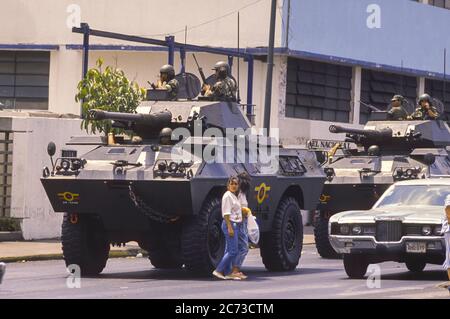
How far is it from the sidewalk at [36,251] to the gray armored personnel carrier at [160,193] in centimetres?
334

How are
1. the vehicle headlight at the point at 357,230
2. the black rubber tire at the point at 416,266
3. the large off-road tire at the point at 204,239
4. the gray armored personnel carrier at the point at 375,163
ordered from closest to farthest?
the vehicle headlight at the point at 357,230
the large off-road tire at the point at 204,239
the black rubber tire at the point at 416,266
the gray armored personnel carrier at the point at 375,163

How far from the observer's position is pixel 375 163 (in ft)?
90.7

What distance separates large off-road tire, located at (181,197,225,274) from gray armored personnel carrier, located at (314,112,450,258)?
609cm

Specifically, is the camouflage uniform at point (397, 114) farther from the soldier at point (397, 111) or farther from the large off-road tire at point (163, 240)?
the large off-road tire at point (163, 240)

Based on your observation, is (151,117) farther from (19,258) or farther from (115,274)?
(19,258)

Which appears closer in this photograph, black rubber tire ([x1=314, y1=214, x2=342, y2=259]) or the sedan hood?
the sedan hood

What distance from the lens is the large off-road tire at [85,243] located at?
68.3 ft

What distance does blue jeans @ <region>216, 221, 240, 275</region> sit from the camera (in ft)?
66.2

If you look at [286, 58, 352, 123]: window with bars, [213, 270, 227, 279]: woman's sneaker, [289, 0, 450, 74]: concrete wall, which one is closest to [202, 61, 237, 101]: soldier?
[213, 270, 227, 279]: woman's sneaker

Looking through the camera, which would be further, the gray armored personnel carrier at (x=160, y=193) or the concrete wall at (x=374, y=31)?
the concrete wall at (x=374, y=31)

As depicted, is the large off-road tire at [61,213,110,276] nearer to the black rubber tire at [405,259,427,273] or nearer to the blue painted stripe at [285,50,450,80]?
the black rubber tire at [405,259,427,273]

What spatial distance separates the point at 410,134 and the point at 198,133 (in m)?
7.81

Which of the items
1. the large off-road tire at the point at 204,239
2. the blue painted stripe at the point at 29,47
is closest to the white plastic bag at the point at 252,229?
the large off-road tire at the point at 204,239
